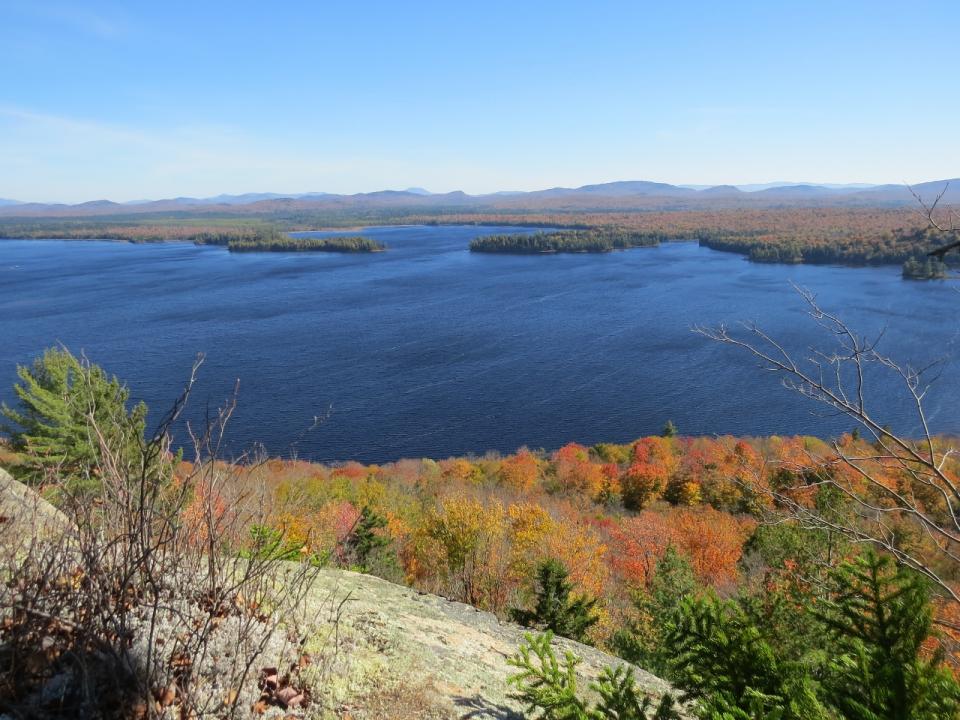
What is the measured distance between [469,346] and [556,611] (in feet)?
126

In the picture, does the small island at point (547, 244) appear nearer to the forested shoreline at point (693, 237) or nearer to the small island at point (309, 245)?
the forested shoreline at point (693, 237)

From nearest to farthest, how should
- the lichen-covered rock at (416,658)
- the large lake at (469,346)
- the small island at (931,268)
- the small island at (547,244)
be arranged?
1. the small island at (931,268)
2. the lichen-covered rock at (416,658)
3. the large lake at (469,346)
4. the small island at (547,244)

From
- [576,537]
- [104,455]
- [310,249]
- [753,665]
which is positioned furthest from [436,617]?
[310,249]

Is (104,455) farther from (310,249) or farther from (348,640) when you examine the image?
(310,249)

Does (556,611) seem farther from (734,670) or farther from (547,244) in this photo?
(547,244)

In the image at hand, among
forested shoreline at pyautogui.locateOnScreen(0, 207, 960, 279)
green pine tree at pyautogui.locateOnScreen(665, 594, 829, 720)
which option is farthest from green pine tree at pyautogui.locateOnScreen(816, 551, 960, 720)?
forested shoreline at pyautogui.locateOnScreen(0, 207, 960, 279)

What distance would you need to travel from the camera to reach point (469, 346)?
47.8m

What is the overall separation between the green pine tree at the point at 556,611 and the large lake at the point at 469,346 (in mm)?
18842

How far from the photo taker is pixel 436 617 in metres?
6.56

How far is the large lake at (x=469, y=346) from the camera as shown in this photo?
114 feet

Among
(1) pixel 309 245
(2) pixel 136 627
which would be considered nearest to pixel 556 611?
(2) pixel 136 627

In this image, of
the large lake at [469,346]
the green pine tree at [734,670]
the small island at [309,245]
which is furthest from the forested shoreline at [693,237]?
the green pine tree at [734,670]

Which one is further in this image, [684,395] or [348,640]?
[684,395]

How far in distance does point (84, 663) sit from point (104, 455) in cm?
105
